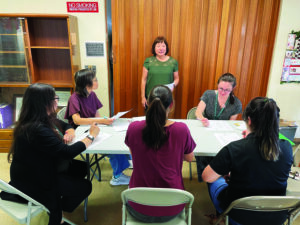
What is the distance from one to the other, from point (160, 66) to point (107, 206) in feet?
5.86

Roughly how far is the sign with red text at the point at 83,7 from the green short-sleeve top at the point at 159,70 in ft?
3.27

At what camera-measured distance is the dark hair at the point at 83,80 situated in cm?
205

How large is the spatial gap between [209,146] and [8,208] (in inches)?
54.2

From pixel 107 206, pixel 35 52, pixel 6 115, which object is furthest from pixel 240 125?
pixel 6 115

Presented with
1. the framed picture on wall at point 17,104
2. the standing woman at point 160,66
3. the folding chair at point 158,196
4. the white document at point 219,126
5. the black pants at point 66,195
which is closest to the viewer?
the folding chair at point 158,196

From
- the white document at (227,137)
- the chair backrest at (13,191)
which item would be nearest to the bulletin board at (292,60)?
the white document at (227,137)

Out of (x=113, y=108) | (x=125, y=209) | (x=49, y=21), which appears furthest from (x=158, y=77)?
(x=125, y=209)

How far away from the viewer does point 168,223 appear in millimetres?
1227

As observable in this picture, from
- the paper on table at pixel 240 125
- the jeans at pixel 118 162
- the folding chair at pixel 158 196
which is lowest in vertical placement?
the jeans at pixel 118 162

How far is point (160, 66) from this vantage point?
287 centimetres

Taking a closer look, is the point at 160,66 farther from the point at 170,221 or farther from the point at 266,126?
the point at 170,221

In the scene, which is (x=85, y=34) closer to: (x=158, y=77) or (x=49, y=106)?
(x=158, y=77)

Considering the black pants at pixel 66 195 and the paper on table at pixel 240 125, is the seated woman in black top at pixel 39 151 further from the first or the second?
the paper on table at pixel 240 125

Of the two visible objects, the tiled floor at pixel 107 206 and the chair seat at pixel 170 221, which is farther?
the tiled floor at pixel 107 206
